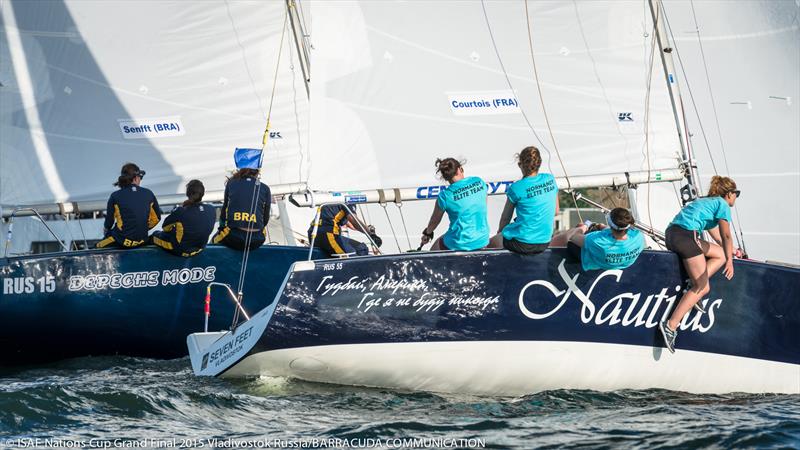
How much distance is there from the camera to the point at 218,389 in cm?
639

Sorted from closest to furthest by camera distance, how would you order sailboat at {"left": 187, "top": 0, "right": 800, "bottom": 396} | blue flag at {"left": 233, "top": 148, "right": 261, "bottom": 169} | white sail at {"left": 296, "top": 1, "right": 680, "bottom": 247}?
sailboat at {"left": 187, "top": 0, "right": 800, "bottom": 396}, white sail at {"left": 296, "top": 1, "right": 680, "bottom": 247}, blue flag at {"left": 233, "top": 148, "right": 261, "bottom": 169}

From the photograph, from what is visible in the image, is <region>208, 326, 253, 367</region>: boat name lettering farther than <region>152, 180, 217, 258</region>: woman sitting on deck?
No

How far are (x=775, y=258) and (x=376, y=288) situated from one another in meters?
4.32

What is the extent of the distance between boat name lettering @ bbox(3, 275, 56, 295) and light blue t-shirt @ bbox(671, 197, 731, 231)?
4.89m

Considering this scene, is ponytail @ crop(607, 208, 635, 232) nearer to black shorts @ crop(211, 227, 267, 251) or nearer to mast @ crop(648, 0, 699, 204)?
mast @ crop(648, 0, 699, 204)

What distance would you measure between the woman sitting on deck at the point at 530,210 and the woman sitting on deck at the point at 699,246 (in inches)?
31.2

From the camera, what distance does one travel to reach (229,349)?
663cm

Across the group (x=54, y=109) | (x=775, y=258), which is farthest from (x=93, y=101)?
(x=775, y=258)

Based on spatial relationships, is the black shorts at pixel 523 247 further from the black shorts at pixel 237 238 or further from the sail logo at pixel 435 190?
the black shorts at pixel 237 238

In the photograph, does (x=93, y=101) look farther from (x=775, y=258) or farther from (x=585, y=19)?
(x=775, y=258)

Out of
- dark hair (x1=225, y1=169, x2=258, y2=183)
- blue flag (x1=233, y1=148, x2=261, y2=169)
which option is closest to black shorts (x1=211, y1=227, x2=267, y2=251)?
dark hair (x1=225, y1=169, x2=258, y2=183)

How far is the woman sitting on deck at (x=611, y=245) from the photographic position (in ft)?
20.3

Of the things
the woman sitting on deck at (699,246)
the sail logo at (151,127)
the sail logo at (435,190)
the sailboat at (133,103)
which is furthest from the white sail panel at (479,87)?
the sail logo at (151,127)

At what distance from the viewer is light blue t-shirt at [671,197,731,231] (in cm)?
648
